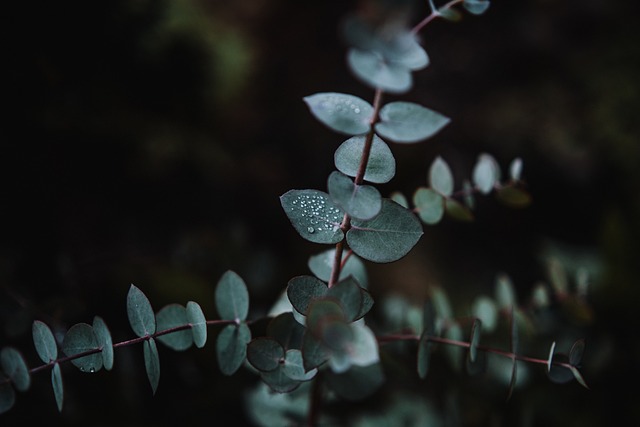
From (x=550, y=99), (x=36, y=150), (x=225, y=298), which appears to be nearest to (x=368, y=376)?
(x=225, y=298)

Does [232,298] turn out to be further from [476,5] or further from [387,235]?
[476,5]

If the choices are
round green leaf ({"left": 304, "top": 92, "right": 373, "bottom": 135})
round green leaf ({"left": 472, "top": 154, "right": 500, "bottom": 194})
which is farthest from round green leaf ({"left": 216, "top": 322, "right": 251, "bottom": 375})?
round green leaf ({"left": 472, "top": 154, "right": 500, "bottom": 194})

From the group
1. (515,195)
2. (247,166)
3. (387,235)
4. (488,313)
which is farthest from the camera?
(247,166)

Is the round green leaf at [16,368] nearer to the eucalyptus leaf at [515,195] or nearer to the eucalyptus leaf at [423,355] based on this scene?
the eucalyptus leaf at [423,355]

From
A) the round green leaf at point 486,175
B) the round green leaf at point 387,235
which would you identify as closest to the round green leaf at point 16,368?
the round green leaf at point 387,235

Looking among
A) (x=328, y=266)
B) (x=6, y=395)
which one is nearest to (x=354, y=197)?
(x=328, y=266)

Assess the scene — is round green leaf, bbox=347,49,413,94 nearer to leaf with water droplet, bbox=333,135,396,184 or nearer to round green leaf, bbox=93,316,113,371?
leaf with water droplet, bbox=333,135,396,184
